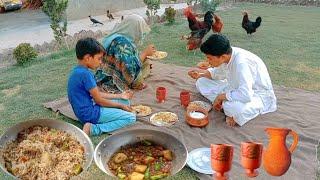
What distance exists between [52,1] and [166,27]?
313 centimetres

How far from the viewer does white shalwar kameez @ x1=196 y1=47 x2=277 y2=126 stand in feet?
13.0

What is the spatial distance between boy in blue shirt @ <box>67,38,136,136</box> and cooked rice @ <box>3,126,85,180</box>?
4.13 ft

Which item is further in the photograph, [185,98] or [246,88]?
[185,98]

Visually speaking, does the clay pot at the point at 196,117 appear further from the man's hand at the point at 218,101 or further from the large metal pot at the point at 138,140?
the large metal pot at the point at 138,140

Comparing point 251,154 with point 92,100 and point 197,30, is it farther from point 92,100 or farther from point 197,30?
point 197,30

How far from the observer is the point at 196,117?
4250mm

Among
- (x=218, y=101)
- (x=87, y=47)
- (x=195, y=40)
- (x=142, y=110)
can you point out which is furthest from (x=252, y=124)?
(x=195, y=40)

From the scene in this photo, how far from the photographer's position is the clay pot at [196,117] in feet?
13.9

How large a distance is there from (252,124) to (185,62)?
2.49 m

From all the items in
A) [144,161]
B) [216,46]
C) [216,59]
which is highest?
[216,46]

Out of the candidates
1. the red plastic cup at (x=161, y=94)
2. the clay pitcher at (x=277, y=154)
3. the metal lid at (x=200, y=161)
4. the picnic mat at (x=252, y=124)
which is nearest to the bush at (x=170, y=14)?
the picnic mat at (x=252, y=124)

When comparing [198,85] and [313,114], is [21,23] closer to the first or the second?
[198,85]

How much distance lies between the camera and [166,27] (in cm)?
909

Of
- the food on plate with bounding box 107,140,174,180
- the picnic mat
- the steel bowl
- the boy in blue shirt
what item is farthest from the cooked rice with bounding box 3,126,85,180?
the picnic mat
